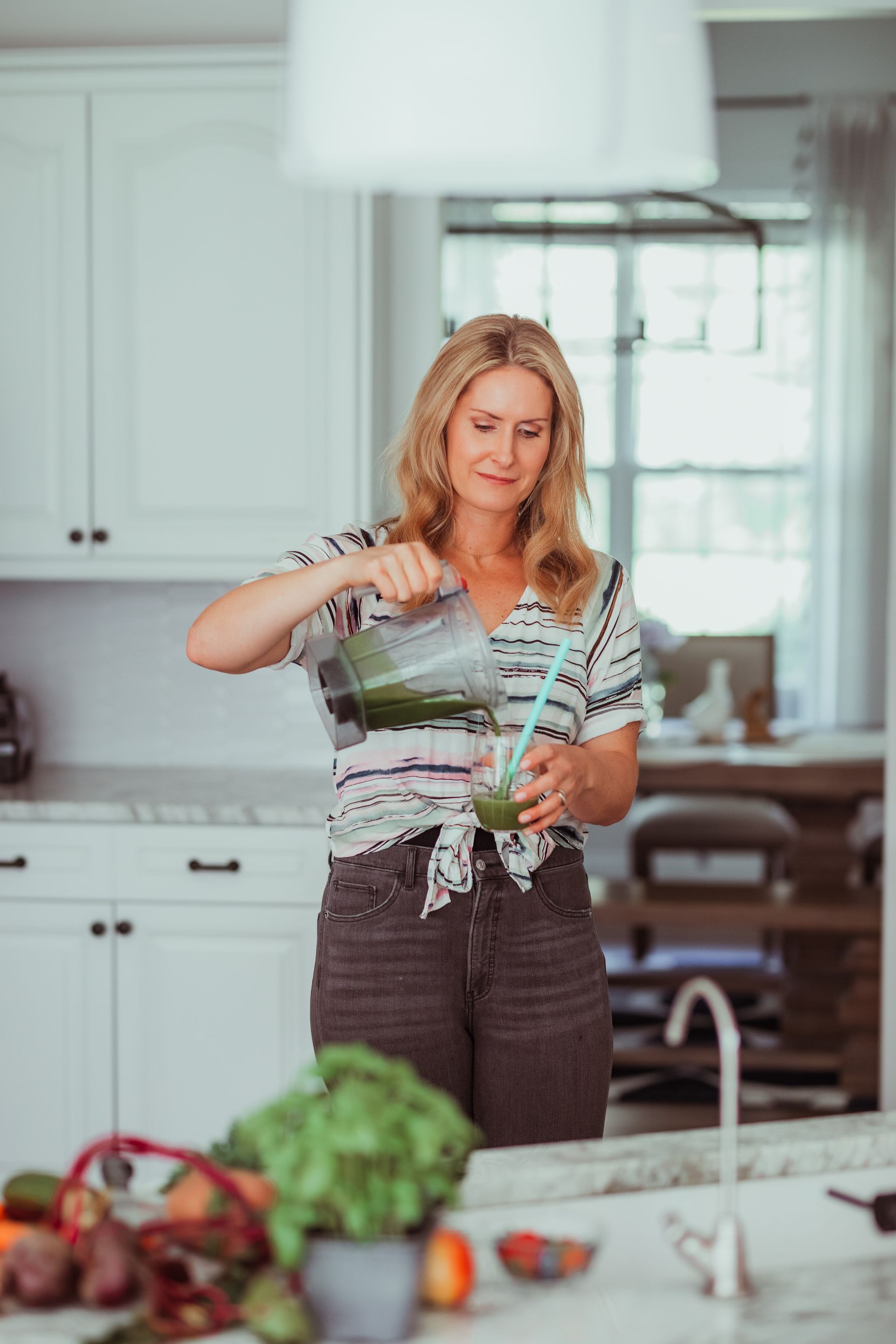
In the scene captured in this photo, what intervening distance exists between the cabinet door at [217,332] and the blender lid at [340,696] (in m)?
1.31

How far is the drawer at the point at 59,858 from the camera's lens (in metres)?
2.55

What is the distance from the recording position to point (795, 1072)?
364cm

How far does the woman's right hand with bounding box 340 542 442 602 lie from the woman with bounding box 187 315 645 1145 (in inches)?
1.4

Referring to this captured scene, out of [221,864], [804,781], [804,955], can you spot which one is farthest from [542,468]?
[804,955]

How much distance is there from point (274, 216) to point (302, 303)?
0.59ft

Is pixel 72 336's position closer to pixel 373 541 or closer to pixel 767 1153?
pixel 373 541

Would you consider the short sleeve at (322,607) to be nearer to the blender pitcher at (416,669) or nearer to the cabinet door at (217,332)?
the blender pitcher at (416,669)

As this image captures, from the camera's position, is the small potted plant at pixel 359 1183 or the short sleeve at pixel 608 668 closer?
the small potted plant at pixel 359 1183

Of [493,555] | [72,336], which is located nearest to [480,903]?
[493,555]

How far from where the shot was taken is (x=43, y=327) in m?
2.74

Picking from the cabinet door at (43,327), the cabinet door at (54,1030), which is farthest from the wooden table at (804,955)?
the cabinet door at (43,327)

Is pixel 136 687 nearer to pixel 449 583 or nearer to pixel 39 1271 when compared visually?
pixel 449 583

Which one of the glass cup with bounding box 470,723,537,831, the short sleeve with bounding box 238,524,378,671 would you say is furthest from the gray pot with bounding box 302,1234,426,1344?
the short sleeve with bounding box 238,524,378,671

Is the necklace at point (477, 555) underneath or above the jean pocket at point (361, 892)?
above
